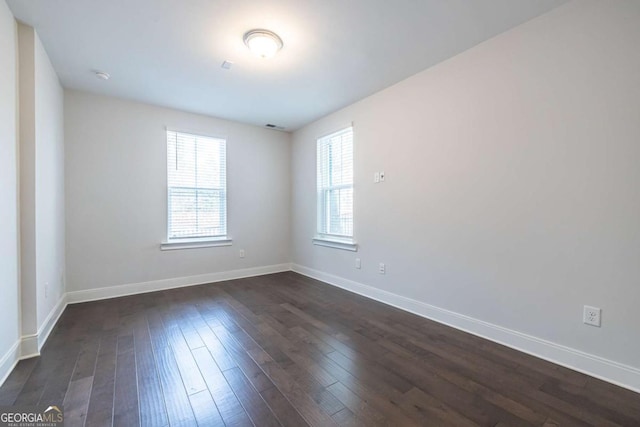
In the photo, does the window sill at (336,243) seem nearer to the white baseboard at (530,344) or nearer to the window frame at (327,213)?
the window frame at (327,213)

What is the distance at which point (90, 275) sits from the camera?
336 centimetres

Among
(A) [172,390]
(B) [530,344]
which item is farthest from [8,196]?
(B) [530,344]

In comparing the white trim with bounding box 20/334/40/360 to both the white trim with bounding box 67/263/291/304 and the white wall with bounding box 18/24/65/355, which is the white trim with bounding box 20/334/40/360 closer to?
the white wall with bounding box 18/24/65/355

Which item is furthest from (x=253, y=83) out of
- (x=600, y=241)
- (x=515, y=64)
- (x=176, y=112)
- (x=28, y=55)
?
(x=600, y=241)

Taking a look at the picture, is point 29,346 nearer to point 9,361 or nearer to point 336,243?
point 9,361

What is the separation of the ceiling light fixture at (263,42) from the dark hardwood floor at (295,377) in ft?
7.93

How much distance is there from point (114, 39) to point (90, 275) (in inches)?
104

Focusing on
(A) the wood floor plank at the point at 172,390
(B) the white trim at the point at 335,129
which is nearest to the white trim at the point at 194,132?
(B) the white trim at the point at 335,129

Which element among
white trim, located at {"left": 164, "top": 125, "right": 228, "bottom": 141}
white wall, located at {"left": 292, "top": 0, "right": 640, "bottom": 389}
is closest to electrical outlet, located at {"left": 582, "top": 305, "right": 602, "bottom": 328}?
white wall, located at {"left": 292, "top": 0, "right": 640, "bottom": 389}

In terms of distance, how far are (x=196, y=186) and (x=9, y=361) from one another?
2.64 metres

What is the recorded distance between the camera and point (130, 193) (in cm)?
361

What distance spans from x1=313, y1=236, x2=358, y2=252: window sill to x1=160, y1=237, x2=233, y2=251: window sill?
4.57 ft

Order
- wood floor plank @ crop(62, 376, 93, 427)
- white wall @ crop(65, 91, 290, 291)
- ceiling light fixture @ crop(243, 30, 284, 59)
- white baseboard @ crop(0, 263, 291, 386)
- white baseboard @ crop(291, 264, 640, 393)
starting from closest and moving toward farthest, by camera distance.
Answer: wood floor plank @ crop(62, 376, 93, 427) → white baseboard @ crop(291, 264, 640, 393) → white baseboard @ crop(0, 263, 291, 386) → ceiling light fixture @ crop(243, 30, 284, 59) → white wall @ crop(65, 91, 290, 291)

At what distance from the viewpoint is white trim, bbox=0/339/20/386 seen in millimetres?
1766
